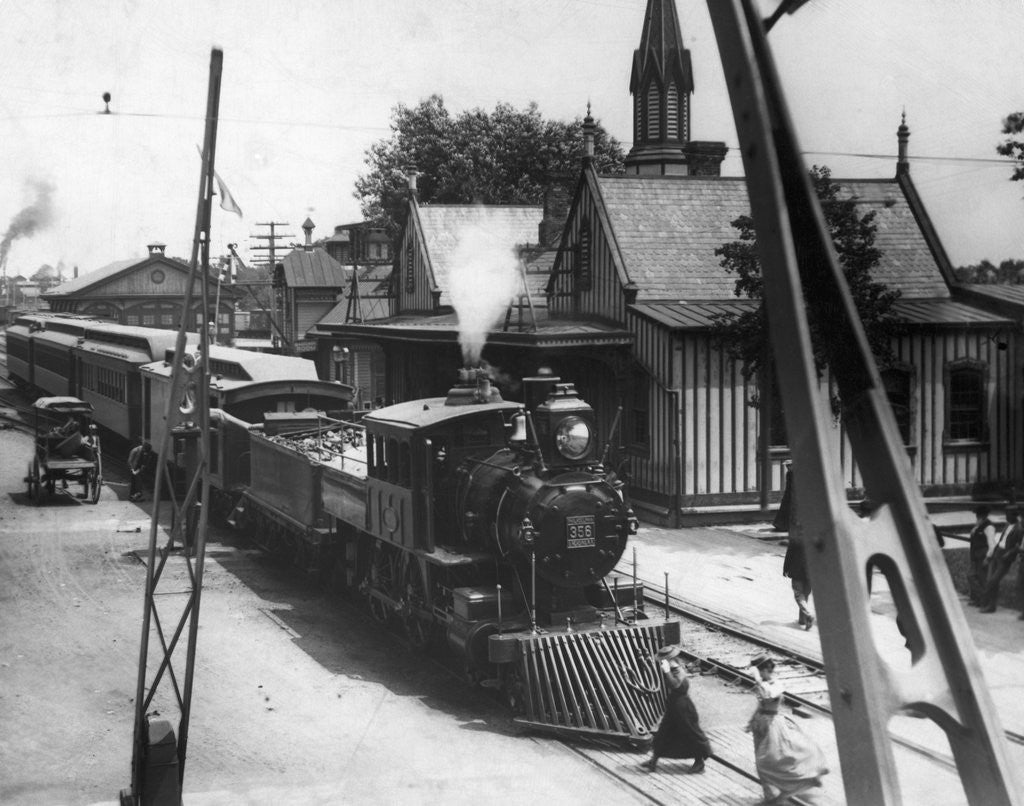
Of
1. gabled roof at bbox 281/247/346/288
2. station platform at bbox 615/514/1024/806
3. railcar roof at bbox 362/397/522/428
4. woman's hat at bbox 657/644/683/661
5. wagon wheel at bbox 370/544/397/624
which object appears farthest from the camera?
gabled roof at bbox 281/247/346/288

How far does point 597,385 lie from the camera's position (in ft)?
61.5

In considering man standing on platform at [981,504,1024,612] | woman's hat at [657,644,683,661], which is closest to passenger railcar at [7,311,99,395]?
woman's hat at [657,644,683,661]

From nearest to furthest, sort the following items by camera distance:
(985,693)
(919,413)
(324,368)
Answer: (985,693)
(919,413)
(324,368)

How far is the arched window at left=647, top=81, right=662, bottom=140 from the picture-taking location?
985 inches

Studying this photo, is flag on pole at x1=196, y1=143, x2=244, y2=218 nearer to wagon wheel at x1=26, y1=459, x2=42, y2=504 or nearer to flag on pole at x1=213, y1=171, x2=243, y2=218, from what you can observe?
flag on pole at x1=213, y1=171, x2=243, y2=218

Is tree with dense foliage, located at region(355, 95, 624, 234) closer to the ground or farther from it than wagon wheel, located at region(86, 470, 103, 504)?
farther from it

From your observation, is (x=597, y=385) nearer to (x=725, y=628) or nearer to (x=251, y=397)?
(x=251, y=397)

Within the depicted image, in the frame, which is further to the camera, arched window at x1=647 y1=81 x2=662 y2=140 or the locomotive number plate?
arched window at x1=647 y1=81 x2=662 y2=140

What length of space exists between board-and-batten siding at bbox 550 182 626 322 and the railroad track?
7297mm

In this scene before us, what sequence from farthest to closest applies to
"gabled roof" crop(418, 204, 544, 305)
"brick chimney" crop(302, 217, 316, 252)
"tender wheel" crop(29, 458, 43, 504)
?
"brick chimney" crop(302, 217, 316, 252)
"gabled roof" crop(418, 204, 544, 305)
"tender wheel" crop(29, 458, 43, 504)

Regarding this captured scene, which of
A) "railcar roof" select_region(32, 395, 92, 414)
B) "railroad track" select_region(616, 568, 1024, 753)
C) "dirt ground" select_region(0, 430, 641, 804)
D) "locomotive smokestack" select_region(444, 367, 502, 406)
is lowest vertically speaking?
"dirt ground" select_region(0, 430, 641, 804)

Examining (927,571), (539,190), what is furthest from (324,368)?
(927,571)

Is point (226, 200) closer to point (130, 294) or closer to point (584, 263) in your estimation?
point (584, 263)

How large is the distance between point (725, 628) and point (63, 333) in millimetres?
25477
